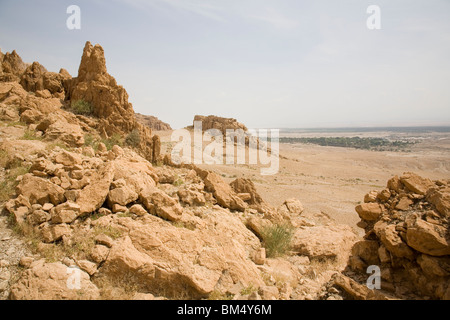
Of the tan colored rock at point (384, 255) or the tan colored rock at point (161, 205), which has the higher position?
the tan colored rock at point (161, 205)

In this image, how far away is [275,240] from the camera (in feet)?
24.7

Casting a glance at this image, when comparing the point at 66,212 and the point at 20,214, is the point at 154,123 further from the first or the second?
the point at 66,212

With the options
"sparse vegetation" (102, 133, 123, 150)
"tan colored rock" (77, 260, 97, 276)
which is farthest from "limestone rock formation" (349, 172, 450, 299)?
"sparse vegetation" (102, 133, 123, 150)

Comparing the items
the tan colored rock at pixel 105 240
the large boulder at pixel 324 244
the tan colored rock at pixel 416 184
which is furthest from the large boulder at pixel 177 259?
the tan colored rock at pixel 416 184

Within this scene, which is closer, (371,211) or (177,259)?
(177,259)

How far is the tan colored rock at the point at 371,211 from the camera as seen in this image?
7277 millimetres

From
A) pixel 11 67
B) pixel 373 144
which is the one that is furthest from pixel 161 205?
pixel 373 144

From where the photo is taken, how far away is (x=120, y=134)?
44.4 ft

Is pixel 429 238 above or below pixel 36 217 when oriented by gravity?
below

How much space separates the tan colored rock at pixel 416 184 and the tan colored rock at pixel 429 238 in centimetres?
160

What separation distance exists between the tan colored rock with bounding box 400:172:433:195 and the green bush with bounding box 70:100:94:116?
15192 millimetres

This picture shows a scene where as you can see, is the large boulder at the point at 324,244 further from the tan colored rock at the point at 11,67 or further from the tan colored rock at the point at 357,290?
the tan colored rock at the point at 11,67

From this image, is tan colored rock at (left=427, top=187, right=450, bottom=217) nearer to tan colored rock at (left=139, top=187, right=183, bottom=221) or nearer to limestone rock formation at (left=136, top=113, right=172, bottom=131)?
tan colored rock at (left=139, top=187, right=183, bottom=221)

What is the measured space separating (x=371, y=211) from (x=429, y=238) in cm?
219
